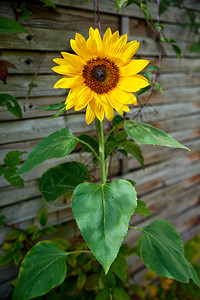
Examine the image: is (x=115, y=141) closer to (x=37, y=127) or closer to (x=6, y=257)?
(x=37, y=127)

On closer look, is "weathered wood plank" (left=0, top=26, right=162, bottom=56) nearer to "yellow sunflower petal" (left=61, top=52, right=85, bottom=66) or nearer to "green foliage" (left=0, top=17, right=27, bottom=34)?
"green foliage" (left=0, top=17, right=27, bottom=34)

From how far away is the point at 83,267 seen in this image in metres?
1.38

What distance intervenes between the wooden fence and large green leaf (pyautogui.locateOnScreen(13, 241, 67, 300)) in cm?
31

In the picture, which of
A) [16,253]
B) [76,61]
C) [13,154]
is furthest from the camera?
[16,253]

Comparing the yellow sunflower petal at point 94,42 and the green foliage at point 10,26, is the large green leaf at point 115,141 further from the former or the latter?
the green foliage at point 10,26

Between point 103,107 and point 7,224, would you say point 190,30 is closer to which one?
point 103,107

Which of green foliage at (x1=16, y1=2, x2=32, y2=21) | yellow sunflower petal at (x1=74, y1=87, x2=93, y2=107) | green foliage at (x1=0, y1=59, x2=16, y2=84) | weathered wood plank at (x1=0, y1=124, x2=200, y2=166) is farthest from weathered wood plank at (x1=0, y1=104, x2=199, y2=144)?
yellow sunflower petal at (x1=74, y1=87, x2=93, y2=107)

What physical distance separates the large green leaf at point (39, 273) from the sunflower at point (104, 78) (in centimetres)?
64

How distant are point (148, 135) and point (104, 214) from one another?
0.95 feet

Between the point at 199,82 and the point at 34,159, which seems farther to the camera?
the point at 199,82

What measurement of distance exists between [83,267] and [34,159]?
2.75 feet

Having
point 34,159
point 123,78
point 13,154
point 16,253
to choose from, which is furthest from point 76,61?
point 16,253

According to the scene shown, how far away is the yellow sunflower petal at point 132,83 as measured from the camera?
2.62ft

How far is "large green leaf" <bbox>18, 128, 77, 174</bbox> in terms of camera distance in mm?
788
